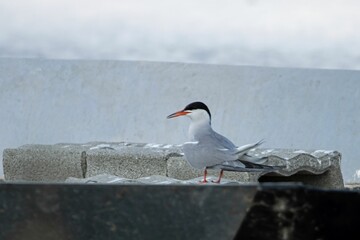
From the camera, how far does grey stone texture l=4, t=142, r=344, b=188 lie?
608 cm

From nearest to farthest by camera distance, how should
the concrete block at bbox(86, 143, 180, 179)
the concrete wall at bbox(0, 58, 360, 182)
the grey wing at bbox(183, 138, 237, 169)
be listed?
the grey wing at bbox(183, 138, 237, 169) → the concrete block at bbox(86, 143, 180, 179) → the concrete wall at bbox(0, 58, 360, 182)

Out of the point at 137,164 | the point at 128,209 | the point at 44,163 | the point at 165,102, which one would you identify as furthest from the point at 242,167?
the point at 165,102

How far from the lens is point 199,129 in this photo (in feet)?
15.5

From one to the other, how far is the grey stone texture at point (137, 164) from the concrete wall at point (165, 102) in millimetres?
3354

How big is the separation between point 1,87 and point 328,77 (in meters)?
4.20

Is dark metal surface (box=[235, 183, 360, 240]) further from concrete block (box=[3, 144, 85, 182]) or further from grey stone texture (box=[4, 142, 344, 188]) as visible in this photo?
concrete block (box=[3, 144, 85, 182])

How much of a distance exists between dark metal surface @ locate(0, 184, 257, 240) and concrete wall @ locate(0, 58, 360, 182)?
8.68m

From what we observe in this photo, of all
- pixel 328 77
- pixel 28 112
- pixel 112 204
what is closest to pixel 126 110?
pixel 28 112

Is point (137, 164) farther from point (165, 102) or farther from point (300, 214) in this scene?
point (300, 214)

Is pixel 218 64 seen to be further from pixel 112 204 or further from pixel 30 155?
pixel 112 204

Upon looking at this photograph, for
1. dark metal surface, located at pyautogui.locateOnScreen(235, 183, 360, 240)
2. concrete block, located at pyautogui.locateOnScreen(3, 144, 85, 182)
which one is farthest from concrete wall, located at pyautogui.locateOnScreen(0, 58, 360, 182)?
dark metal surface, located at pyautogui.locateOnScreen(235, 183, 360, 240)

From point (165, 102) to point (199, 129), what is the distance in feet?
18.7

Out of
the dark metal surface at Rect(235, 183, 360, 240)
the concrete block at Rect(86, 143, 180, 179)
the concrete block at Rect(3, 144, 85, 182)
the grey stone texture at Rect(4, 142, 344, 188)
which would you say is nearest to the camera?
the dark metal surface at Rect(235, 183, 360, 240)

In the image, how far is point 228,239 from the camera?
1227 mm
